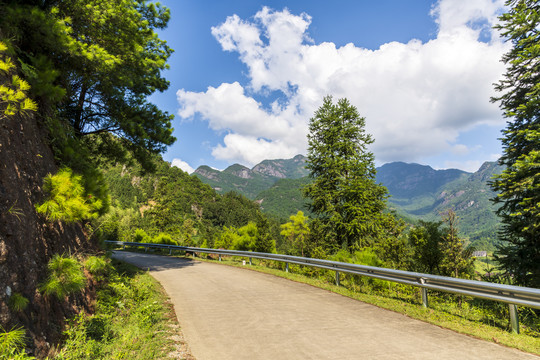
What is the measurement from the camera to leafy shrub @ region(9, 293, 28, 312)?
323 centimetres

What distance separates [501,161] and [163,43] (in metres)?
18.0

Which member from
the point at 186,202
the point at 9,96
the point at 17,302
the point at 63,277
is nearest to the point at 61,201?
the point at 63,277

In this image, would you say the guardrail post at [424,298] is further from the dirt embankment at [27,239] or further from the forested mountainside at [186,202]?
the forested mountainside at [186,202]

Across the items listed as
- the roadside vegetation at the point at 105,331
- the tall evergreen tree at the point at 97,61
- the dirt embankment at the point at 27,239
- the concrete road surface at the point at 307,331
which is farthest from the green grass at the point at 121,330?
the tall evergreen tree at the point at 97,61

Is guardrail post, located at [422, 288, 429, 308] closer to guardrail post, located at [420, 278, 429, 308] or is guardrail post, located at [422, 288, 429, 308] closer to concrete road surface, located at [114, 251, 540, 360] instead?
guardrail post, located at [420, 278, 429, 308]

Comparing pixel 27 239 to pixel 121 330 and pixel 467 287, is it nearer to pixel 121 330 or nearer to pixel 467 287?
pixel 121 330

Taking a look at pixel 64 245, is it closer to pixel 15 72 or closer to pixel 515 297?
pixel 15 72

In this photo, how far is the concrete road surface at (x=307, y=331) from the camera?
3.99 meters

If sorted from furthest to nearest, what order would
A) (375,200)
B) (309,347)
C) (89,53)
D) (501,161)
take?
(375,200) → (501,161) → (89,53) → (309,347)

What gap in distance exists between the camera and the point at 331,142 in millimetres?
18781

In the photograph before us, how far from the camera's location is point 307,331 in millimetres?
4891

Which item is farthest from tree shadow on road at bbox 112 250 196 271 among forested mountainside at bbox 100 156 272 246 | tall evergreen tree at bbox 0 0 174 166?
forested mountainside at bbox 100 156 272 246

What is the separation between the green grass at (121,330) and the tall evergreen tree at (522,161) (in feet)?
44.7

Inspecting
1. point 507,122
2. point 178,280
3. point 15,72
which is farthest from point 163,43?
point 507,122
